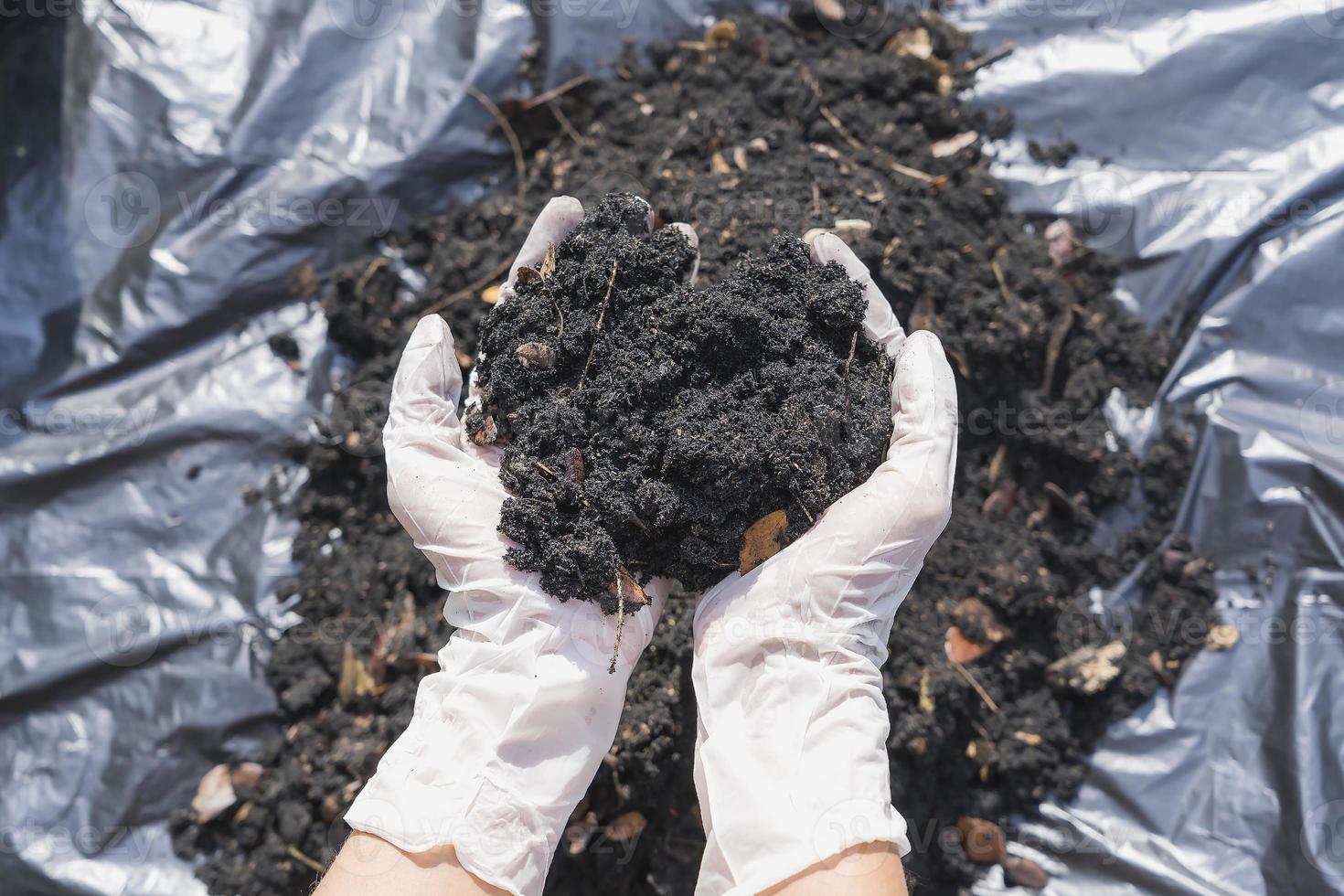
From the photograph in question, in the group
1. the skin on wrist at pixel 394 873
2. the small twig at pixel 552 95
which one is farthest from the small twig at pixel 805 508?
the small twig at pixel 552 95

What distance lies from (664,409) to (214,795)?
171cm

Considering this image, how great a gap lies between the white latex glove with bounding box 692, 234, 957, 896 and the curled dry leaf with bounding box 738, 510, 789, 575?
0.02 meters

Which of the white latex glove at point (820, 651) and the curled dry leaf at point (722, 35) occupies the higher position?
the curled dry leaf at point (722, 35)

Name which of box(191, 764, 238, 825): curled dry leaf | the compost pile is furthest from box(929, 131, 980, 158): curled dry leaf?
box(191, 764, 238, 825): curled dry leaf

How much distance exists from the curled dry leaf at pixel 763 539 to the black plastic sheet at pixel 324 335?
1.20 metres

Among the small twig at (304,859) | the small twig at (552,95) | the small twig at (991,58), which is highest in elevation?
the small twig at (991,58)

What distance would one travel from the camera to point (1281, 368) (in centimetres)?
220

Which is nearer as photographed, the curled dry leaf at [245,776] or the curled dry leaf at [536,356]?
the curled dry leaf at [536,356]

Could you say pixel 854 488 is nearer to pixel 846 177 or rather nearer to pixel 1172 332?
pixel 846 177

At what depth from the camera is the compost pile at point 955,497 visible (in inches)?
77.4

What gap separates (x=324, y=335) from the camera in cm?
250

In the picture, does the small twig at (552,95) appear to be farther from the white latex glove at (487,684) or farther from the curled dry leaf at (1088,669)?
the curled dry leaf at (1088,669)

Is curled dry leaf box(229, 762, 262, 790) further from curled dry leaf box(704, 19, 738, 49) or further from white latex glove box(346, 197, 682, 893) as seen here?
curled dry leaf box(704, 19, 738, 49)

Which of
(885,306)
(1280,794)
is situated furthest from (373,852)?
(1280,794)
